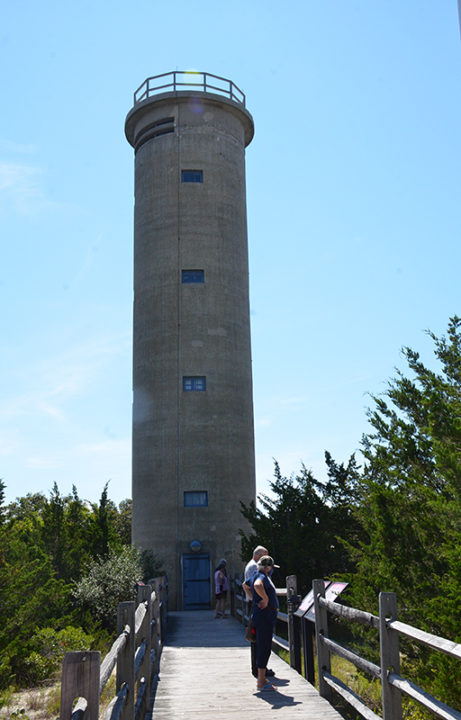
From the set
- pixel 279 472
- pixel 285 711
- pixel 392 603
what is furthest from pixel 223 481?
pixel 392 603

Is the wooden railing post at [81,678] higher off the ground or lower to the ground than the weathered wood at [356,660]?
higher

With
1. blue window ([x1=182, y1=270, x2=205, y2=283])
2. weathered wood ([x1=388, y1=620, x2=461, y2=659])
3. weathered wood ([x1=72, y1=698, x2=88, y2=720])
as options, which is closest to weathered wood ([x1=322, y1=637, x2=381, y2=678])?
weathered wood ([x1=388, y1=620, x2=461, y2=659])

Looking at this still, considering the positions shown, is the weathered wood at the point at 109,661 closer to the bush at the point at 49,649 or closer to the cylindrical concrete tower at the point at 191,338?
A: the bush at the point at 49,649

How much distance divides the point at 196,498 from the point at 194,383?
4.52 meters

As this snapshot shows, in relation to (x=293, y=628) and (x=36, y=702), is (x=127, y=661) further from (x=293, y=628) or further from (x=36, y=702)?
(x=36, y=702)

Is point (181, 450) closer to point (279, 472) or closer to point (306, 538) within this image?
point (279, 472)

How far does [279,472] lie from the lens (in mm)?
21672

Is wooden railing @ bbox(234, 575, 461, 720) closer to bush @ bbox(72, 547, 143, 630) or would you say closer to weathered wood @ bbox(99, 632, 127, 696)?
weathered wood @ bbox(99, 632, 127, 696)

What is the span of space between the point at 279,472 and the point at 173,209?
13.3 metres

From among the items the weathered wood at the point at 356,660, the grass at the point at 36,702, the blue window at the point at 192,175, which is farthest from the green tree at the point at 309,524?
the blue window at the point at 192,175

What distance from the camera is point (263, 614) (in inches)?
376

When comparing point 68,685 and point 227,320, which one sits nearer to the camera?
point 68,685

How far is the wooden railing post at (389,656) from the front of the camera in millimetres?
5922

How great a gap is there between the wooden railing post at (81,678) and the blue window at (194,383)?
78.3 ft
